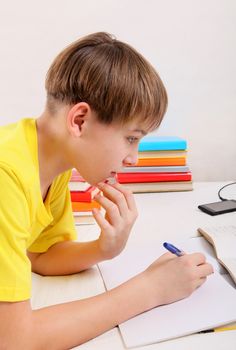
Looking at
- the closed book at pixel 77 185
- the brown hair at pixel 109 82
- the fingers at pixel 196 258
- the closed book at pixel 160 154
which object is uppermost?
the brown hair at pixel 109 82

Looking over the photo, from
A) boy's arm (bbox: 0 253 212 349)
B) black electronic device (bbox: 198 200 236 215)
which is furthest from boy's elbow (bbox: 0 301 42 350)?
black electronic device (bbox: 198 200 236 215)

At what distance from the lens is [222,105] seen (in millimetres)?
1404

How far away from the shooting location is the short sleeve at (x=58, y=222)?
32.7 inches

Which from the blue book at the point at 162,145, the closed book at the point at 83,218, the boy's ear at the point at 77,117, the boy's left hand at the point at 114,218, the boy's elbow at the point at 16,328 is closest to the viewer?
the boy's elbow at the point at 16,328

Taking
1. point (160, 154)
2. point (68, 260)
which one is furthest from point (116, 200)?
point (160, 154)

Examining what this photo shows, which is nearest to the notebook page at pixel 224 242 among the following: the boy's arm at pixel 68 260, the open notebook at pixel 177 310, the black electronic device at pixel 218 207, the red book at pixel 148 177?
the open notebook at pixel 177 310

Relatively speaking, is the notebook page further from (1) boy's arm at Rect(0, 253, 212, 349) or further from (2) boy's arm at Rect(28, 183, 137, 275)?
(2) boy's arm at Rect(28, 183, 137, 275)

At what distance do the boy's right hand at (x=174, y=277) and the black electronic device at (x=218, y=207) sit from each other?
0.38 meters

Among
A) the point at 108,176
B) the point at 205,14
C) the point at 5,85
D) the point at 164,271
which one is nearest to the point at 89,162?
the point at 108,176

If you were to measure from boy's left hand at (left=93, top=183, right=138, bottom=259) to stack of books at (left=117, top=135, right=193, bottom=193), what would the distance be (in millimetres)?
496

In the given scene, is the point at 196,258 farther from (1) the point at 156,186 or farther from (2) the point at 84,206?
(1) the point at 156,186

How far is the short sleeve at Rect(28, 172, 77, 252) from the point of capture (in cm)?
83

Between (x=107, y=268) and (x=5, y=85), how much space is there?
826 millimetres

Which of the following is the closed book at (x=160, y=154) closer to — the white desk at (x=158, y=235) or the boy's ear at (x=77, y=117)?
the white desk at (x=158, y=235)
